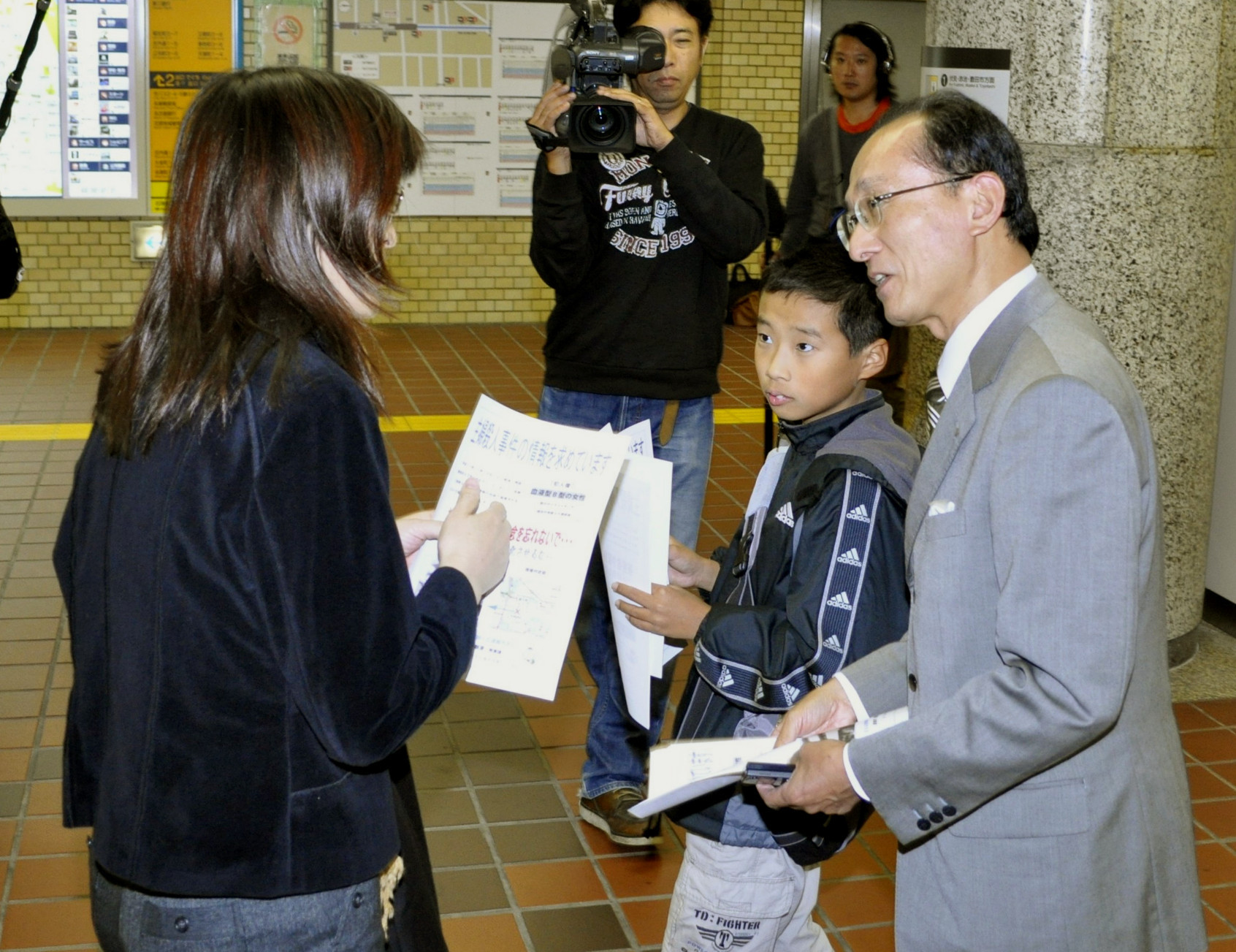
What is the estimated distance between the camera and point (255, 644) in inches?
58.9

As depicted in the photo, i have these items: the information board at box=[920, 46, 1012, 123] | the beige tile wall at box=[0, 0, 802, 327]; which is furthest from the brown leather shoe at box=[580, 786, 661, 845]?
the beige tile wall at box=[0, 0, 802, 327]

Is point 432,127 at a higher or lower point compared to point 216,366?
higher

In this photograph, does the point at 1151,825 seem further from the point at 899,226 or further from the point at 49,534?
the point at 49,534

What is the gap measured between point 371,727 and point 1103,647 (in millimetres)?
820

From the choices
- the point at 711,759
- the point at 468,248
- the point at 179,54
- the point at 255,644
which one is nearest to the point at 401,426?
the point at 468,248

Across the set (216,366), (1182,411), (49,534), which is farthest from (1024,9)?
(49,534)

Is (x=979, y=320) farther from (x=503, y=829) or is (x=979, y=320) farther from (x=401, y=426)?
(x=401, y=426)

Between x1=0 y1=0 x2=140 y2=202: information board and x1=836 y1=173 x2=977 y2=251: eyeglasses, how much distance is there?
29.3ft

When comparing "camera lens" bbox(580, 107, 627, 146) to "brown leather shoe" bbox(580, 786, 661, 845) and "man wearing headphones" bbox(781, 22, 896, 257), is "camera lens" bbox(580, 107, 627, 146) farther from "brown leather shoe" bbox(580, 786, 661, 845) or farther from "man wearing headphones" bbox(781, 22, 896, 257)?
"man wearing headphones" bbox(781, 22, 896, 257)

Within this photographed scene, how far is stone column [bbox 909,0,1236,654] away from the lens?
3.98 meters

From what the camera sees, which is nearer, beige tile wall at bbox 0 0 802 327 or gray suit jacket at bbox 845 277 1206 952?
gray suit jacket at bbox 845 277 1206 952

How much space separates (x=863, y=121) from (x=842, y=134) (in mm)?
154

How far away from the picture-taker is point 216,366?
147 centimetres

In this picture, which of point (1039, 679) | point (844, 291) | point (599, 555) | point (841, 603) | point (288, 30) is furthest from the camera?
point (288, 30)
